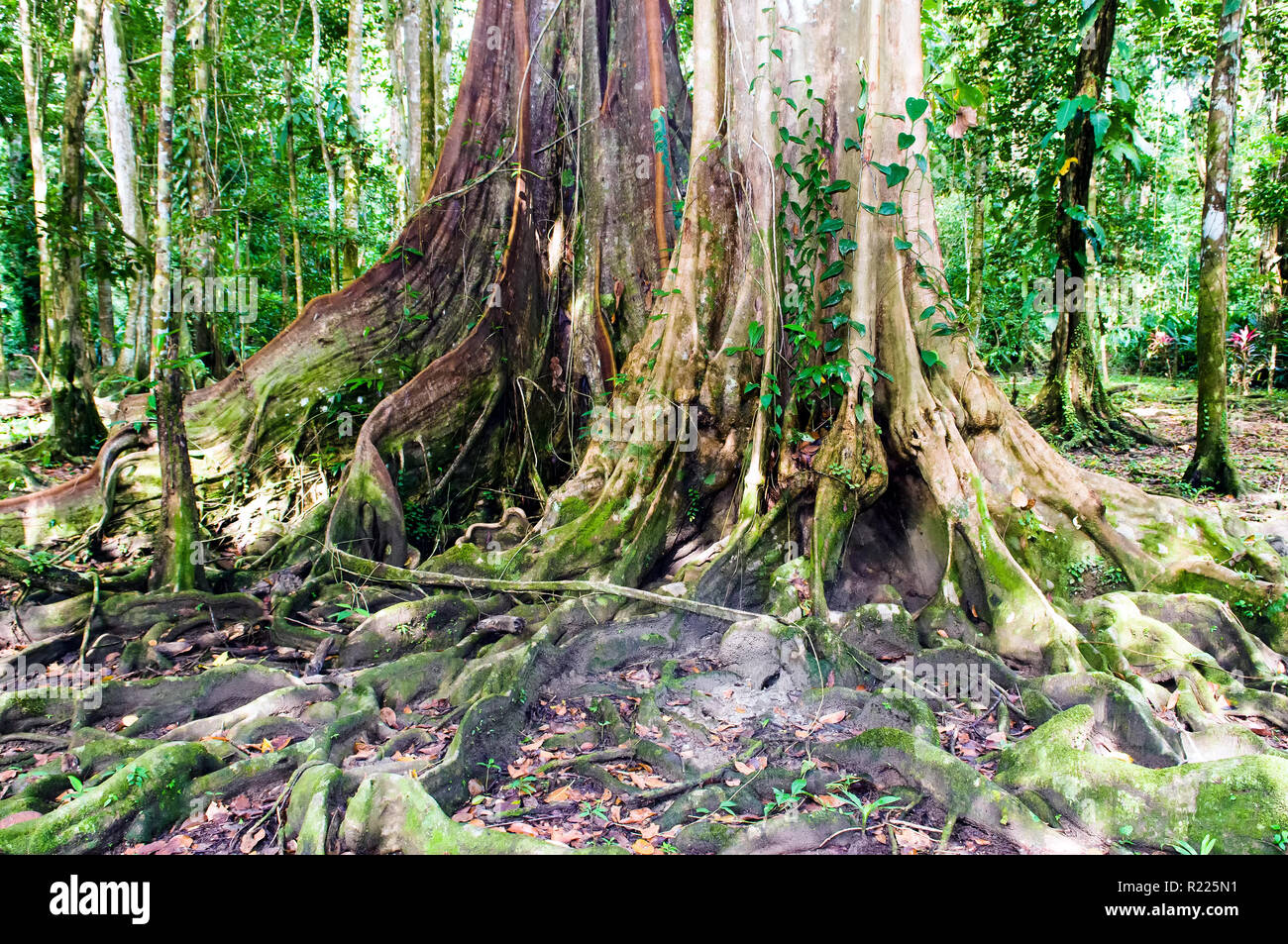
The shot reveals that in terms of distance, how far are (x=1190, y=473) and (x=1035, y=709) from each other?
4.14m

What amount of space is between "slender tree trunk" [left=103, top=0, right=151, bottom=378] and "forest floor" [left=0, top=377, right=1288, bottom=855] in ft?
19.0

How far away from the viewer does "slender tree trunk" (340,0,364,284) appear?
852 centimetres

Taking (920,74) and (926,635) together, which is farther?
(920,74)

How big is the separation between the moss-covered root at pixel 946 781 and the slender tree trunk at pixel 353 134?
7.66 meters

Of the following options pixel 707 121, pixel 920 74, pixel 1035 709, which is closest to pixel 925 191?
pixel 920 74

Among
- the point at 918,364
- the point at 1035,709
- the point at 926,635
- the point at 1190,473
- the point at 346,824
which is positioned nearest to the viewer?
the point at 346,824

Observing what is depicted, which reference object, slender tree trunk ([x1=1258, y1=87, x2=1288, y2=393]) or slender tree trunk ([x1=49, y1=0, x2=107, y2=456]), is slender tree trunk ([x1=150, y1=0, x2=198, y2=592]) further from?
slender tree trunk ([x1=1258, y1=87, x2=1288, y2=393])

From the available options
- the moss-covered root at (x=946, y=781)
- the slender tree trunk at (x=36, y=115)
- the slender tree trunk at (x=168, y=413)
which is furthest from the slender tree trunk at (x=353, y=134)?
the moss-covered root at (x=946, y=781)

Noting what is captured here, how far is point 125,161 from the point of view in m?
7.97

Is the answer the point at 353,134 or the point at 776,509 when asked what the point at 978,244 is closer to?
the point at 353,134

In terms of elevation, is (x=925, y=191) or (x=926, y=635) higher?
(x=925, y=191)

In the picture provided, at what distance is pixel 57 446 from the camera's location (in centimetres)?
575

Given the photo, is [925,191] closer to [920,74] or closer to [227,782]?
[920,74]

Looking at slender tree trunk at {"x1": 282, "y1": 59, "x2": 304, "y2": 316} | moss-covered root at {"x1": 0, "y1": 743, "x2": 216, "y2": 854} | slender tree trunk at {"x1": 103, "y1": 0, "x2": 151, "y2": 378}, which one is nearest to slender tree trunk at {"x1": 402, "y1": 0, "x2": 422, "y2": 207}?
slender tree trunk at {"x1": 282, "y1": 59, "x2": 304, "y2": 316}
